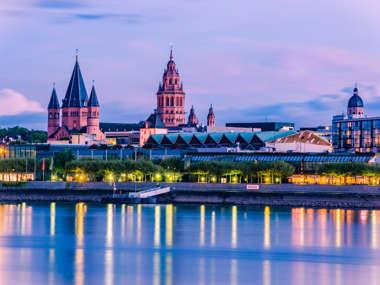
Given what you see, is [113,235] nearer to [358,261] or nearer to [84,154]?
[358,261]

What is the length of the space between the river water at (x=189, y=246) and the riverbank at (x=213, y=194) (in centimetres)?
456

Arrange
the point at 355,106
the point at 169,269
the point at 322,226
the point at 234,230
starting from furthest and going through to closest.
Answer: the point at 355,106, the point at 322,226, the point at 234,230, the point at 169,269

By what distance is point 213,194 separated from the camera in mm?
98562

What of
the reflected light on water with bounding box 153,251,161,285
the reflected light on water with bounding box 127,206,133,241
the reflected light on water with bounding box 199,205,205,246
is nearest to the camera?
the reflected light on water with bounding box 153,251,161,285

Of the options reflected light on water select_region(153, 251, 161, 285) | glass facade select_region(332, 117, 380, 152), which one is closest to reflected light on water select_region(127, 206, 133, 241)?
reflected light on water select_region(153, 251, 161, 285)

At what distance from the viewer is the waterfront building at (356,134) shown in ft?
504

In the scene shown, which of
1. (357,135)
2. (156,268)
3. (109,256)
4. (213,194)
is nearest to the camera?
(156,268)

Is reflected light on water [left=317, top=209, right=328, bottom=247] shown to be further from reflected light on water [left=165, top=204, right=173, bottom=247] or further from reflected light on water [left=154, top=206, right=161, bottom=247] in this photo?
reflected light on water [left=154, top=206, right=161, bottom=247]

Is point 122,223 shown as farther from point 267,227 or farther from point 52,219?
point 267,227

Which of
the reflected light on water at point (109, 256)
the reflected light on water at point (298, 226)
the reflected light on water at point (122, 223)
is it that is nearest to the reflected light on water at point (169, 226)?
the reflected light on water at point (122, 223)

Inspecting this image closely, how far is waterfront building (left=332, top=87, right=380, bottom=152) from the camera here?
153750mm

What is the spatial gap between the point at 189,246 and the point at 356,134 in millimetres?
102345

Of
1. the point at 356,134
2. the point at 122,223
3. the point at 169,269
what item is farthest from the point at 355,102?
the point at 169,269

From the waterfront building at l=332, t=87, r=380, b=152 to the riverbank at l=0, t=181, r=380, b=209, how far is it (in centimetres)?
5089
